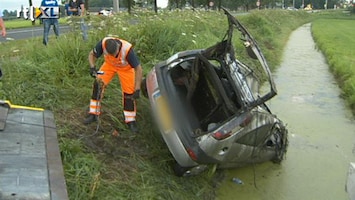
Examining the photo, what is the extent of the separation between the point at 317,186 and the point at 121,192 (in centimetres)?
262

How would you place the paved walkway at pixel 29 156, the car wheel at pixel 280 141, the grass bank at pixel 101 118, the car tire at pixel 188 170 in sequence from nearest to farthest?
1. the paved walkway at pixel 29 156
2. the grass bank at pixel 101 118
3. the car tire at pixel 188 170
4. the car wheel at pixel 280 141

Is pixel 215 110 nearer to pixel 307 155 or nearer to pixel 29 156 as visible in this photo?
pixel 307 155

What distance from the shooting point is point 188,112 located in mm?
5359

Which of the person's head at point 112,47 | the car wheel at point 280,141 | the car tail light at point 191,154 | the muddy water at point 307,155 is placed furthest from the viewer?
the car wheel at point 280,141

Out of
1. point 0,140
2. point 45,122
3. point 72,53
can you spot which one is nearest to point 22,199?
point 0,140

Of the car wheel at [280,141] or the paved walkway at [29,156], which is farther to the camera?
the car wheel at [280,141]

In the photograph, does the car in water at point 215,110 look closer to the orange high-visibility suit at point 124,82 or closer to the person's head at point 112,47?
the orange high-visibility suit at point 124,82

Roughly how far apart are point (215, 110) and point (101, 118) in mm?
1500

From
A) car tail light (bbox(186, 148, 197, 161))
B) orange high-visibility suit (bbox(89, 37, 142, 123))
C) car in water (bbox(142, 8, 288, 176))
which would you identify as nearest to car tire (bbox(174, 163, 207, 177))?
car in water (bbox(142, 8, 288, 176))

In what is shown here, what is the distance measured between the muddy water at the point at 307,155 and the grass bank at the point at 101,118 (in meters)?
0.50

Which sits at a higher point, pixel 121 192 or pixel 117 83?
pixel 117 83

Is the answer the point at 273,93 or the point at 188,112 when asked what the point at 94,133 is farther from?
the point at 273,93

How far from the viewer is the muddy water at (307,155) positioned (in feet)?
17.1

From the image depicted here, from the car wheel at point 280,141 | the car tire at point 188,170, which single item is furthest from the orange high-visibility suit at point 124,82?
the car wheel at point 280,141
